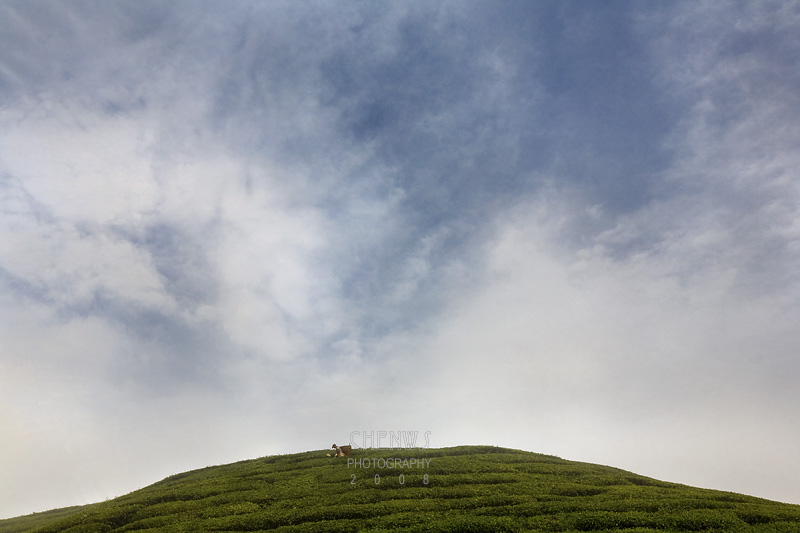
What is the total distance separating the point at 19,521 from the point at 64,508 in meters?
8.21

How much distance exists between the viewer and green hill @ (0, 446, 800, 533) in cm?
3525

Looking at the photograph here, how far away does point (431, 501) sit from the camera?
134 ft

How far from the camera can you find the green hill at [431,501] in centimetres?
3525

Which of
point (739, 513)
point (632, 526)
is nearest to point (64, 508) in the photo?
point (632, 526)

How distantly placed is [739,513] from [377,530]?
3165 centimetres

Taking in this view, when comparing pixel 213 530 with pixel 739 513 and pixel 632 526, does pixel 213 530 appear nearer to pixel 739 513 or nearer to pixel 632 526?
pixel 632 526

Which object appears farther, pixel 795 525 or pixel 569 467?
pixel 569 467

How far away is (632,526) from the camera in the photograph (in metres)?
34.4

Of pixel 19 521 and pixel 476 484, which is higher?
pixel 476 484

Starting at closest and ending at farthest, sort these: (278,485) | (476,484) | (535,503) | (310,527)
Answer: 1. (310,527)
2. (535,503)
3. (476,484)
4. (278,485)

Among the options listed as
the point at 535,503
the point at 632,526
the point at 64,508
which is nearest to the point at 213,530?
the point at 535,503

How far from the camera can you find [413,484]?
46.3 meters

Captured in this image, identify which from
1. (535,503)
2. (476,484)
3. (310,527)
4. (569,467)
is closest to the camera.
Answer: (310,527)

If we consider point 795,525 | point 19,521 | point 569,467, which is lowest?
point 19,521
